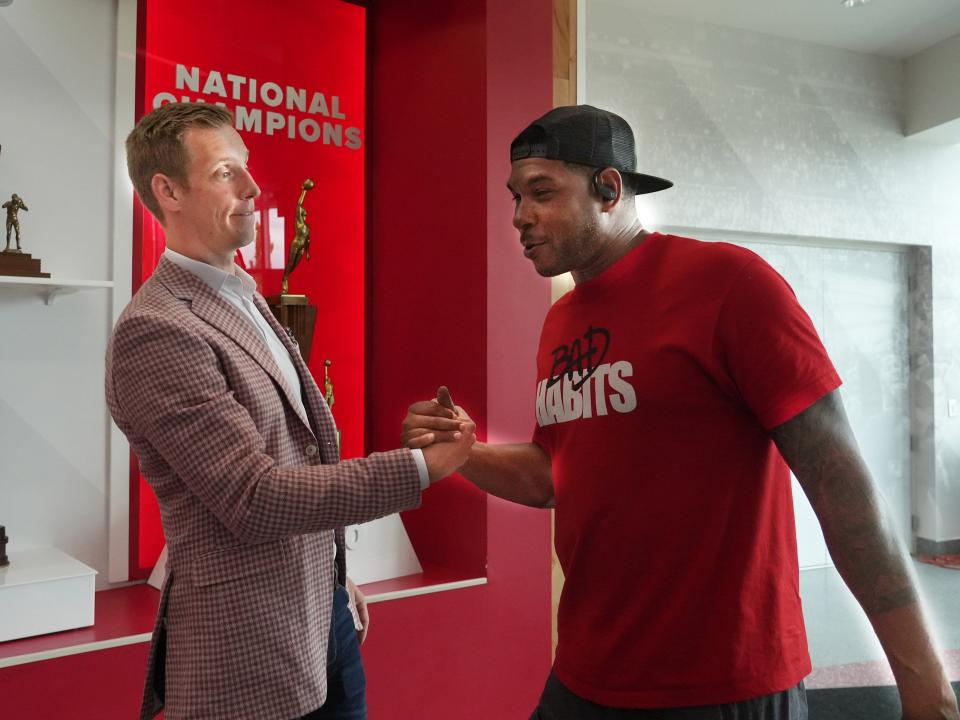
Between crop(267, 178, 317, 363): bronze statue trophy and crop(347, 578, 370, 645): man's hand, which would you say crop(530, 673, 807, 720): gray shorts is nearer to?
crop(347, 578, 370, 645): man's hand

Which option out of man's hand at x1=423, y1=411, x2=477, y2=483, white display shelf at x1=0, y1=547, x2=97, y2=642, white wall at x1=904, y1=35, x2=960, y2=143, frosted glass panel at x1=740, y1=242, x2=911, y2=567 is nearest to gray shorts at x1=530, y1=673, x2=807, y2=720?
man's hand at x1=423, y1=411, x2=477, y2=483

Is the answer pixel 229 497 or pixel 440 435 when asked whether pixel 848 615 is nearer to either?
pixel 440 435

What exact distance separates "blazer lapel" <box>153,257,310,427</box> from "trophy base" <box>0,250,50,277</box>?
1133mm

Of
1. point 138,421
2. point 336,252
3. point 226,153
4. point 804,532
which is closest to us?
point 138,421

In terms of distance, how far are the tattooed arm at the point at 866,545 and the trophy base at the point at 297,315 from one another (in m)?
1.76

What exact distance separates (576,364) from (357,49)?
91.9 inches

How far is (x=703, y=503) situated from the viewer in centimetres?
122

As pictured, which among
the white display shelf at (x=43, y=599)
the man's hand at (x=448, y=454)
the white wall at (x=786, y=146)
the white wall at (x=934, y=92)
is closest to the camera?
the man's hand at (x=448, y=454)

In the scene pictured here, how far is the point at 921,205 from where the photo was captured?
9.39 ft

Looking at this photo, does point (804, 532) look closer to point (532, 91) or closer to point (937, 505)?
point (937, 505)

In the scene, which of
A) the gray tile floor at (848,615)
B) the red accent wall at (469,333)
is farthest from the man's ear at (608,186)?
the gray tile floor at (848,615)

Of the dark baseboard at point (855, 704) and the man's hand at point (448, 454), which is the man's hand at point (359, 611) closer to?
the man's hand at point (448, 454)

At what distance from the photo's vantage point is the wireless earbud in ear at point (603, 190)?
1453 millimetres

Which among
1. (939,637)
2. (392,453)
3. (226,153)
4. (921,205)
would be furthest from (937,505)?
(226,153)
